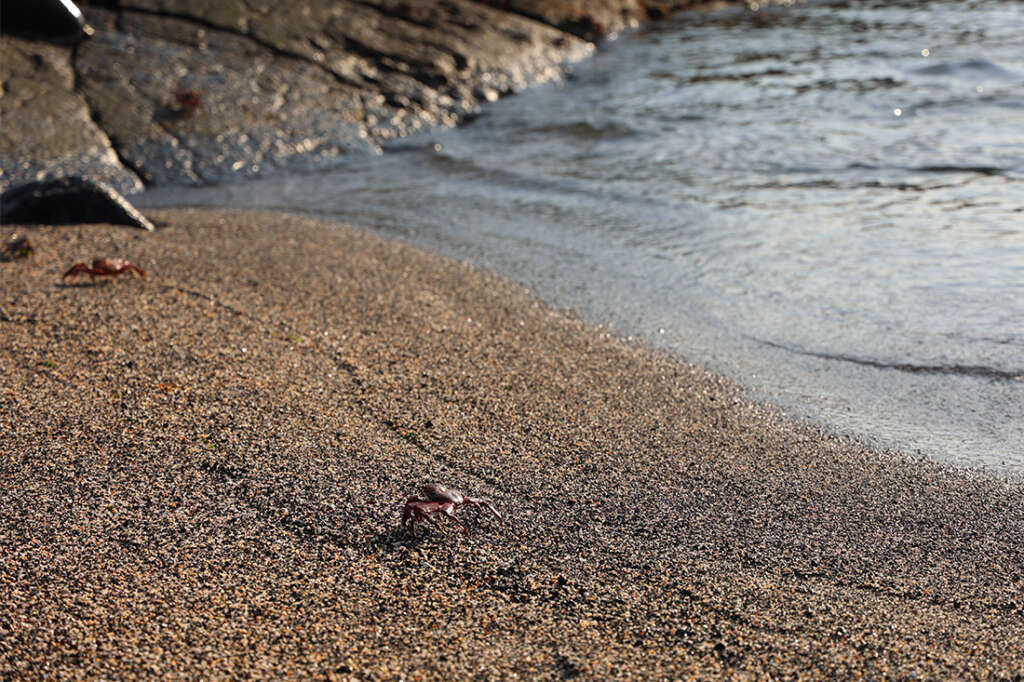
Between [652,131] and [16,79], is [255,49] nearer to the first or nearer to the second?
[16,79]

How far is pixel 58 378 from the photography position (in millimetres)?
3760

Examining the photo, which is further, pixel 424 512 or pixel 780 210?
pixel 780 210

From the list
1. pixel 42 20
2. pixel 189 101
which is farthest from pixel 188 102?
pixel 42 20

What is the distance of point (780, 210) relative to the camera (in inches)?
264

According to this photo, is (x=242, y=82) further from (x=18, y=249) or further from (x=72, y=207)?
(x=18, y=249)

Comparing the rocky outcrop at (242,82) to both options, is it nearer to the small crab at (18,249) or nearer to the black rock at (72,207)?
the black rock at (72,207)

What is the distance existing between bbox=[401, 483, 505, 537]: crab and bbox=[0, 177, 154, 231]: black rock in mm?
3848

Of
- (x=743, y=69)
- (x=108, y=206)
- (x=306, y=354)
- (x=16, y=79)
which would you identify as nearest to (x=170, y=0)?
(x=16, y=79)

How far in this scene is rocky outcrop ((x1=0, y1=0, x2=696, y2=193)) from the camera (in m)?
7.92

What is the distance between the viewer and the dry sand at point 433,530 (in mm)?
2473

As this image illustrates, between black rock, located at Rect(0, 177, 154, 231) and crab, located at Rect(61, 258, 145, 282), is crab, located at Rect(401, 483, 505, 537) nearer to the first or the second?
crab, located at Rect(61, 258, 145, 282)

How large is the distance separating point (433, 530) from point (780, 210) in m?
4.62

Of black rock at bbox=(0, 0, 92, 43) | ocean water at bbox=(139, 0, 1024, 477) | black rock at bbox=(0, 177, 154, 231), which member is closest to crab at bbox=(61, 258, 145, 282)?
black rock at bbox=(0, 177, 154, 231)

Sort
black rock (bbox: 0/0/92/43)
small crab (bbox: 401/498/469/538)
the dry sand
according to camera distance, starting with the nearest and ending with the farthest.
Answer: the dry sand, small crab (bbox: 401/498/469/538), black rock (bbox: 0/0/92/43)
